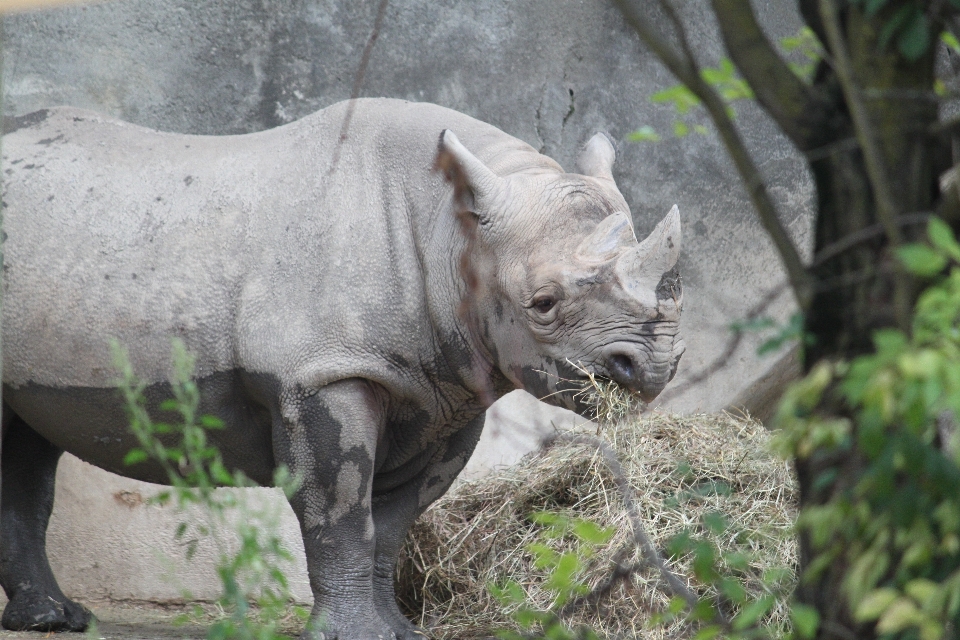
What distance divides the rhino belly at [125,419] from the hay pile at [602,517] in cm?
78

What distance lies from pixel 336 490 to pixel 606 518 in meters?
1.00

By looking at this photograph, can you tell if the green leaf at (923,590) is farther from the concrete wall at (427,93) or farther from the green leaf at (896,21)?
the concrete wall at (427,93)

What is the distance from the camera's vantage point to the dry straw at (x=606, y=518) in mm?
4191

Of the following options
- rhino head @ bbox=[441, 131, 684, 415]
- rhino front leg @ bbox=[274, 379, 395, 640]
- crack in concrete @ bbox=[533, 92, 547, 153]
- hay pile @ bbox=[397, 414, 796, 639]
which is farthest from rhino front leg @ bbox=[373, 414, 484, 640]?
crack in concrete @ bbox=[533, 92, 547, 153]

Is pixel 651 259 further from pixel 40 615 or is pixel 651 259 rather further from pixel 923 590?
pixel 40 615

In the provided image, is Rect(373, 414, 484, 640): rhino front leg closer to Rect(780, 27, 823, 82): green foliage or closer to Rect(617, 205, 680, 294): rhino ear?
Rect(617, 205, 680, 294): rhino ear

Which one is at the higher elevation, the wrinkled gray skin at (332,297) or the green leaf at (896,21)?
the green leaf at (896,21)

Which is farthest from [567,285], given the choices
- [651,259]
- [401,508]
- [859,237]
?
[859,237]

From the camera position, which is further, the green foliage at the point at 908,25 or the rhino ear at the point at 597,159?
the rhino ear at the point at 597,159

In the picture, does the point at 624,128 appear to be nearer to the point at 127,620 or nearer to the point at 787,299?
the point at 787,299

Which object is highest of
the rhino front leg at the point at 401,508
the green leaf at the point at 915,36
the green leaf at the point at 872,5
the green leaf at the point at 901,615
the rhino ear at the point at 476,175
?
the green leaf at the point at 872,5

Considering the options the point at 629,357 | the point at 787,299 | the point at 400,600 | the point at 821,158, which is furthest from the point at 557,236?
the point at 787,299

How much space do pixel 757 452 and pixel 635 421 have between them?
678 millimetres

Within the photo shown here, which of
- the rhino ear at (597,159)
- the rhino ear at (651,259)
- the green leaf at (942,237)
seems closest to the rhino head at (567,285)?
the rhino ear at (651,259)
